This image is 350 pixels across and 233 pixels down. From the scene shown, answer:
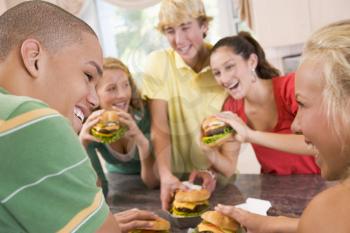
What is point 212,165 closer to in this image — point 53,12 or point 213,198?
point 213,198

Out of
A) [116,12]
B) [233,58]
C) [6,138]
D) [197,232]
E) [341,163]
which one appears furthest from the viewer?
[116,12]

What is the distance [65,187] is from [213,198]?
2.74 ft

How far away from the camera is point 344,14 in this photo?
6.06ft

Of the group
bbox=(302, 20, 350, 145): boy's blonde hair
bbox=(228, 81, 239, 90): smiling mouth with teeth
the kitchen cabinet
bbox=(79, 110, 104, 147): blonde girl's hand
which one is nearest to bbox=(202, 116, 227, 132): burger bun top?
bbox=(228, 81, 239, 90): smiling mouth with teeth

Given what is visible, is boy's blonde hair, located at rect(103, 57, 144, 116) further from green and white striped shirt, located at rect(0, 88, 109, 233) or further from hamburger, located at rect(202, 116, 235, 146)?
green and white striped shirt, located at rect(0, 88, 109, 233)

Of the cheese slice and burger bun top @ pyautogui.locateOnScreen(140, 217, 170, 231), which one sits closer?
burger bun top @ pyautogui.locateOnScreen(140, 217, 170, 231)

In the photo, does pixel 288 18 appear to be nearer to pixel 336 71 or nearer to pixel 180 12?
pixel 180 12

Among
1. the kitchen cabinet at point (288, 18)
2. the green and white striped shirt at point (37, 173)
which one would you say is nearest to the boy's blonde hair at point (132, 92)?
the kitchen cabinet at point (288, 18)

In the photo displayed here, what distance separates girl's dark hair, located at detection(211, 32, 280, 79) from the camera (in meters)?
1.51

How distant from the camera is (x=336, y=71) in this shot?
2.03 ft

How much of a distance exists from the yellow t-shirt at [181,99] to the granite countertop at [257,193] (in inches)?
10.5

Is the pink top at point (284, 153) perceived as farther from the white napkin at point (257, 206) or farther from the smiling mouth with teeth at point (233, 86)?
the white napkin at point (257, 206)

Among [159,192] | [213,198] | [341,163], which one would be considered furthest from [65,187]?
[159,192]

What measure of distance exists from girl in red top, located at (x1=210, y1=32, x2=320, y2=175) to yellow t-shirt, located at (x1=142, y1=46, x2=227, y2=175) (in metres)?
0.13
